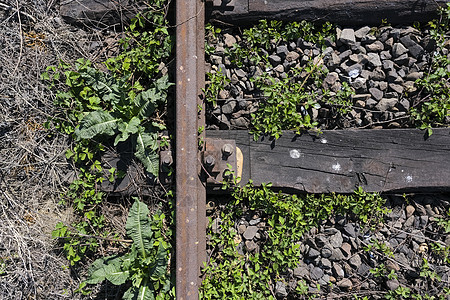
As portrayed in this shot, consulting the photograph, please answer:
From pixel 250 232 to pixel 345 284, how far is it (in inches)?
41.9

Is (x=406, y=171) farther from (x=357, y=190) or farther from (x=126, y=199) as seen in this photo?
(x=126, y=199)

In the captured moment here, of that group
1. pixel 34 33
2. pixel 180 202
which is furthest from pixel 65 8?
pixel 180 202

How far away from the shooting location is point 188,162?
361cm

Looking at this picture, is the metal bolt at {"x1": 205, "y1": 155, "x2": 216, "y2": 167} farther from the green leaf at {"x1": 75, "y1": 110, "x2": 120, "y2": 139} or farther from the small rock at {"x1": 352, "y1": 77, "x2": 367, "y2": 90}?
the small rock at {"x1": 352, "y1": 77, "x2": 367, "y2": 90}

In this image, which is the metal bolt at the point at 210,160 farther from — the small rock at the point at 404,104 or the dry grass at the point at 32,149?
the small rock at the point at 404,104

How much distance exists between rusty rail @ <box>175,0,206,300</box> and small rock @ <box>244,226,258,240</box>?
0.47m

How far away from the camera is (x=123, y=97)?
3949 mm

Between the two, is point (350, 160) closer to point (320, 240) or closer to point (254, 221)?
point (320, 240)

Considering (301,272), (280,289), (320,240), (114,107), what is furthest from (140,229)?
(320,240)

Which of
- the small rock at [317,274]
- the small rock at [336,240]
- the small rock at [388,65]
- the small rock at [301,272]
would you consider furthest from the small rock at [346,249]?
the small rock at [388,65]

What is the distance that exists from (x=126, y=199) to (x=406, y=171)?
2.83 m

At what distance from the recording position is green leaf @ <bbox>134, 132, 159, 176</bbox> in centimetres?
387

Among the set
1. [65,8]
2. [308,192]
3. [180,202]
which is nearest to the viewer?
[180,202]

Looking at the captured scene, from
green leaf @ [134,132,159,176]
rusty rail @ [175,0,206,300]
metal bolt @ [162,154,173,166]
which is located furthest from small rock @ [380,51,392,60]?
green leaf @ [134,132,159,176]
